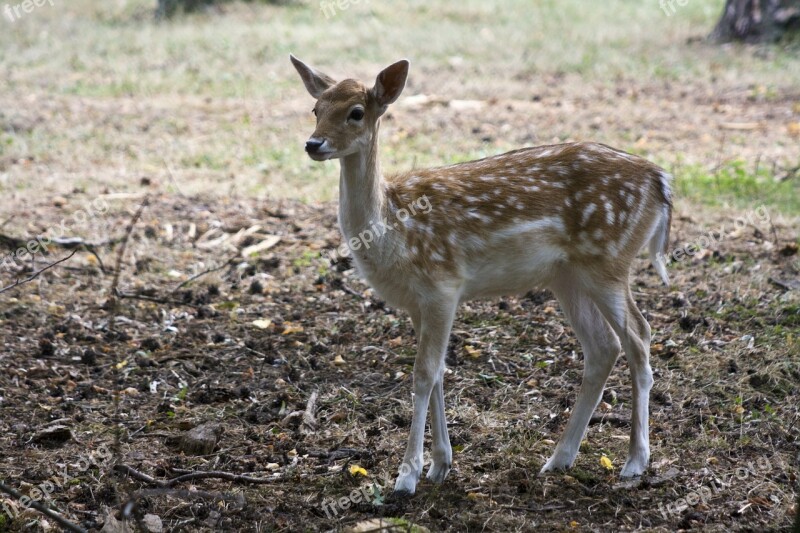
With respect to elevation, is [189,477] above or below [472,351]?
above

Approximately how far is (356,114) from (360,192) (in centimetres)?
37

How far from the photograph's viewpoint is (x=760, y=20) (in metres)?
14.0

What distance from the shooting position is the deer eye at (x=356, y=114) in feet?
14.8

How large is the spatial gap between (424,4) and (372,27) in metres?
1.86

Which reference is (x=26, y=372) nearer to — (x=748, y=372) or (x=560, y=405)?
(x=560, y=405)

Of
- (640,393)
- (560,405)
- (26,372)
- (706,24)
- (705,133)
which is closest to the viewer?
(640,393)

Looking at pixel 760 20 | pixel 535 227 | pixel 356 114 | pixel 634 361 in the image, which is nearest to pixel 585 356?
pixel 634 361

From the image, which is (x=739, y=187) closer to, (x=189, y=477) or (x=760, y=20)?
(x=189, y=477)

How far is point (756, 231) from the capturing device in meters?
7.46

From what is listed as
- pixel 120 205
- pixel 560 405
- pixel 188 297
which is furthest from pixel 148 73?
pixel 560 405

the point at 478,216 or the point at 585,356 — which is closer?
the point at 478,216

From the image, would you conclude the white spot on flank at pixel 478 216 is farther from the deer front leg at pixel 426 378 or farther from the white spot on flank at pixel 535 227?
the deer front leg at pixel 426 378

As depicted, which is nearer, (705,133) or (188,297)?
(188,297)

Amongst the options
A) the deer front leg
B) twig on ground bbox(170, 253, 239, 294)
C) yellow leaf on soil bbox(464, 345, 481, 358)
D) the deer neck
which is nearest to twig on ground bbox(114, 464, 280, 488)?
the deer front leg
